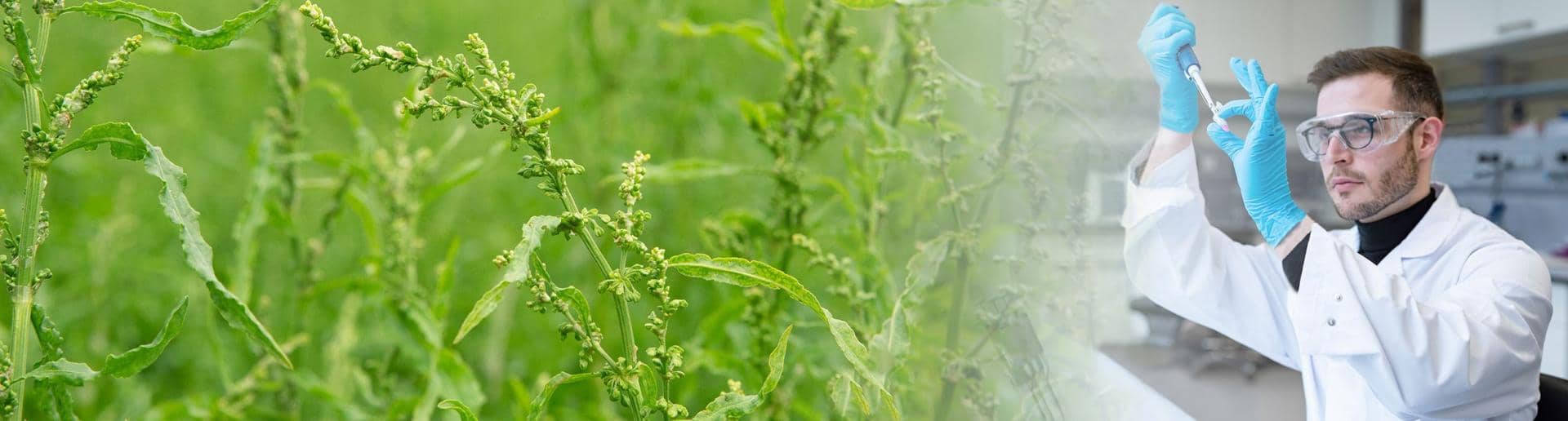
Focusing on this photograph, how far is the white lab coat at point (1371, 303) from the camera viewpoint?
1.67 ft

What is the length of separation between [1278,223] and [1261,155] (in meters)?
0.05

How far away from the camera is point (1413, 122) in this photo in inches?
22.4

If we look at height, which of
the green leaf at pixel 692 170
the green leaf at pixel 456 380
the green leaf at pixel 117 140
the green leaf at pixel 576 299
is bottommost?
the green leaf at pixel 456 380

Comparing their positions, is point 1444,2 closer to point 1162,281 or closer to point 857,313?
point 1162,281

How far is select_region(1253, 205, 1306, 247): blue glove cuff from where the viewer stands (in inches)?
23.4

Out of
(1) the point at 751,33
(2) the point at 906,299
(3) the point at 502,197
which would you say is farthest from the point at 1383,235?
(3) the point at 502,197

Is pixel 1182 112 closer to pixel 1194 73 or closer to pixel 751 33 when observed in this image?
pixel 1194 73

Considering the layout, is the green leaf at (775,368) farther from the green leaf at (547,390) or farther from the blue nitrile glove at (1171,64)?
the blue nitrile glove at (1171,64)

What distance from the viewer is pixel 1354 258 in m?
0.54

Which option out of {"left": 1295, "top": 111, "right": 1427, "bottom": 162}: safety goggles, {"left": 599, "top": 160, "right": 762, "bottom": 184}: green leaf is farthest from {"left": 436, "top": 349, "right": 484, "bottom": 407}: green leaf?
{"left": 1295, "top": 111, "right": 1427, "bottom": 162}: safety goggles

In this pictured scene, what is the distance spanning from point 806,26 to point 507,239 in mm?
802

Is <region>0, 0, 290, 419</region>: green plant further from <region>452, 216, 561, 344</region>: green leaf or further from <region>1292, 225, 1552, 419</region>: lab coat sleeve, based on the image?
<region>1292, 225, 1552, 419</region>: lab coat sleeve

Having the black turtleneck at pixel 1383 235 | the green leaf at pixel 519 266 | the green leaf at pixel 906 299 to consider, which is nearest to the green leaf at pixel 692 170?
the green leaf at pixel 906 299

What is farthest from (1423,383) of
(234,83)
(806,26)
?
(234,83)
